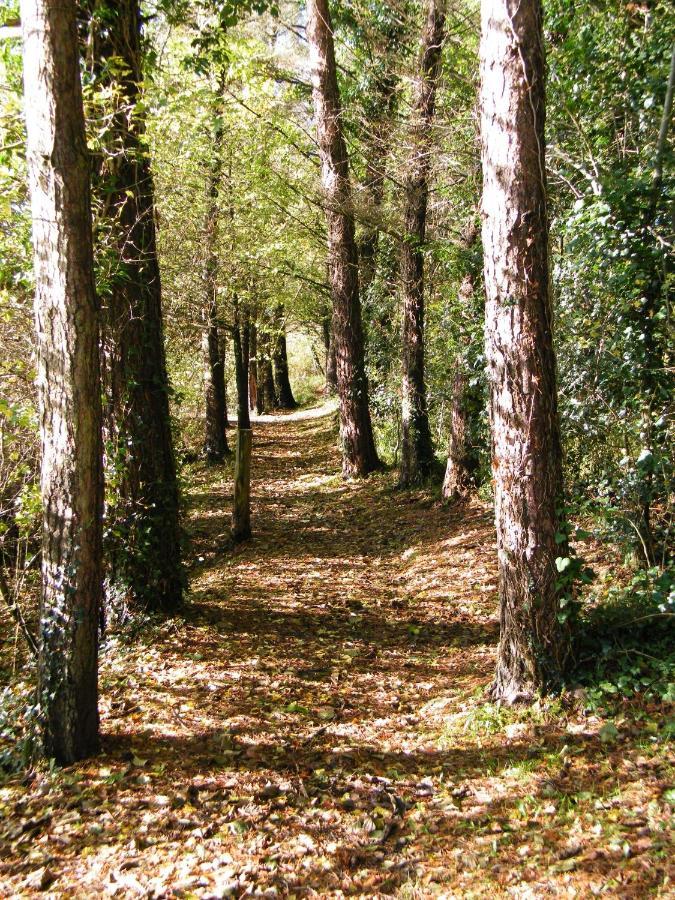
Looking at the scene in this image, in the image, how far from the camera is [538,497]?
408cm

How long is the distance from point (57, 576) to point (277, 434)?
16849 millimetres

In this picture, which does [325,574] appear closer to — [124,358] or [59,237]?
[124,358]

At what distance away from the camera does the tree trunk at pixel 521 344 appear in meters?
3.94

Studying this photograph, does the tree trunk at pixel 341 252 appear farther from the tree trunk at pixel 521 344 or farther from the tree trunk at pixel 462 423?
the tree trunk at pixel 521 344

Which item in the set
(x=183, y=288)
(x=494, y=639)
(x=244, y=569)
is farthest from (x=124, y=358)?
(x=183, y=288)

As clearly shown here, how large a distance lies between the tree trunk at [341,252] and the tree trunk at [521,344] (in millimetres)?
6947

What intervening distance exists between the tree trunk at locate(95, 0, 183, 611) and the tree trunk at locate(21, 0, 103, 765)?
5.90ft

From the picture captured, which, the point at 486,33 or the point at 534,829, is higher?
the point at 486,33

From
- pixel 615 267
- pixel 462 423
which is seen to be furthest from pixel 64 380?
pixel 462 423

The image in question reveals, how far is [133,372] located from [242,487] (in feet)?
12.0

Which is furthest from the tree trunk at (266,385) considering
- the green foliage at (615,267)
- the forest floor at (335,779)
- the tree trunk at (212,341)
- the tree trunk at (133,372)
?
the forest floor at (335,779)

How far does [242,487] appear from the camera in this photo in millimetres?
9297

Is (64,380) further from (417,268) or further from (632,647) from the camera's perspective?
(417,268)

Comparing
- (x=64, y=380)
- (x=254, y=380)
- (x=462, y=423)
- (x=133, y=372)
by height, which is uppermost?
(x=254, y=380)
